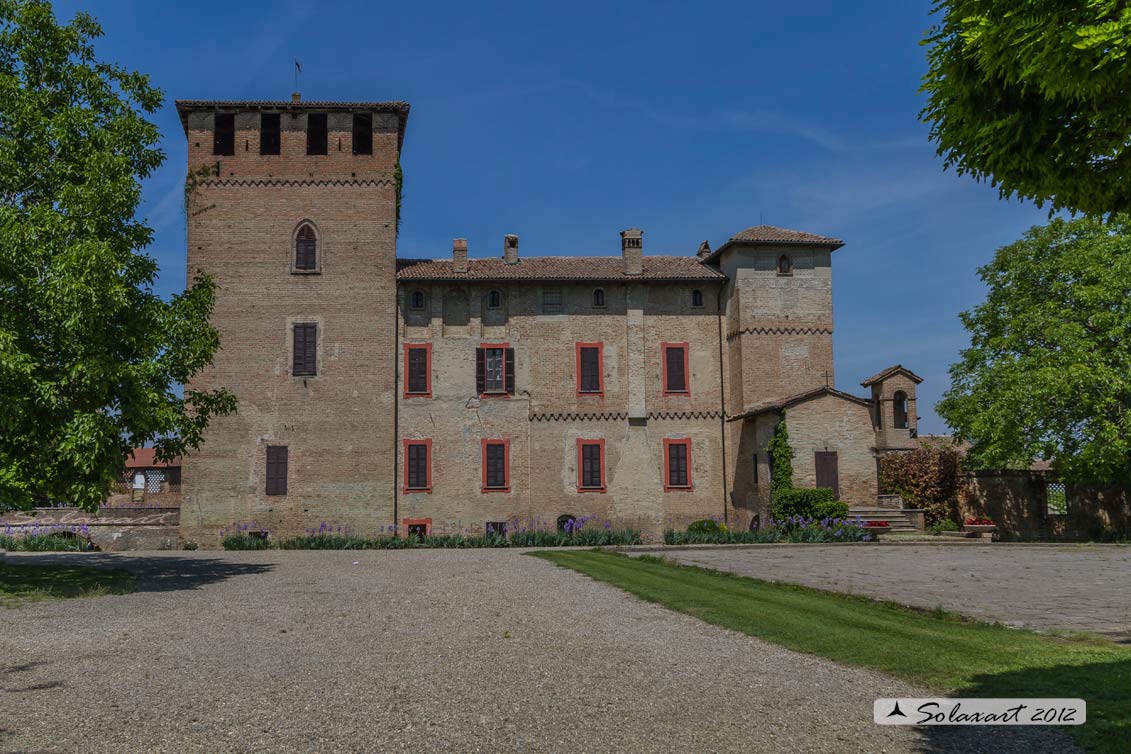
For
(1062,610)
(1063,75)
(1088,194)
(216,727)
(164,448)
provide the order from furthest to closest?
1. (164,448)
2. (1062,610)
3. (216,727)
4. (1088,194)
5. (1063,75)

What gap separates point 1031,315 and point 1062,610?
20.4 metres

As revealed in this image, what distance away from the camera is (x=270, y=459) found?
95.6ft

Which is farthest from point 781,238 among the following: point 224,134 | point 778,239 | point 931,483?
point 224,134

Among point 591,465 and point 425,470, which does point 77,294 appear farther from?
point 591,465

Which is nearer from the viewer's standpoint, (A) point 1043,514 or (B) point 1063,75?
(B) point 1063,75

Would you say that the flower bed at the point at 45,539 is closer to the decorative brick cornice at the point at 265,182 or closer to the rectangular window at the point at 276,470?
the rectangular window at the point at 276,470

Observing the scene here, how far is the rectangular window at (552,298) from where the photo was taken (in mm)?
31297

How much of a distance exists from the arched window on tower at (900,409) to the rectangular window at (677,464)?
8.45 meters

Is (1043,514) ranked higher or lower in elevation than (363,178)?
lower

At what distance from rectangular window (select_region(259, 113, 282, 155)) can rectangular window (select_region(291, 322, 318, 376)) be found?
20.1ft

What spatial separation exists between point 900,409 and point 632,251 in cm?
1178

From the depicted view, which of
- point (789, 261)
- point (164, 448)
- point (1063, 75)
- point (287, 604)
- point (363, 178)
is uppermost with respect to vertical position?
point (363, 178)

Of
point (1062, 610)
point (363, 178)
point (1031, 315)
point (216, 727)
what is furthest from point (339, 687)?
point (1031, 315)

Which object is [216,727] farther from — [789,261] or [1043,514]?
[1043,514]
